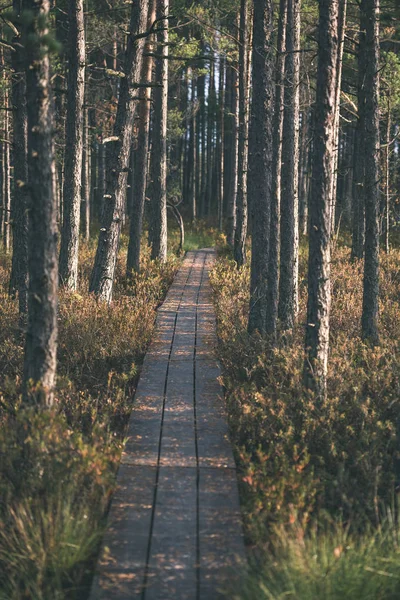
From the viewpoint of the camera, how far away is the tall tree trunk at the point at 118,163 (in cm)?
1212

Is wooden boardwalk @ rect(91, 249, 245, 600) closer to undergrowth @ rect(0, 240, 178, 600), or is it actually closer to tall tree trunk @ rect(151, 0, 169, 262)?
undergrowth @ rect(0, 240, 178, 600)

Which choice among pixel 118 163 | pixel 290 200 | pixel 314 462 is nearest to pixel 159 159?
pixel 118 163

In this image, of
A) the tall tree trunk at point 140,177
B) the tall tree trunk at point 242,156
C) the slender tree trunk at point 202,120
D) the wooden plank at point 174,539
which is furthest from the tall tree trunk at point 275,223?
the slender tree trunk at point 202,120

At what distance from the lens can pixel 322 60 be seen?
7.13 metres

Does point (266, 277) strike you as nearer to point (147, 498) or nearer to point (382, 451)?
point (382, 451)

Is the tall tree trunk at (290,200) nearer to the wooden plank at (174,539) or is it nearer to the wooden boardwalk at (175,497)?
the wooden boardwalk at (175,497)

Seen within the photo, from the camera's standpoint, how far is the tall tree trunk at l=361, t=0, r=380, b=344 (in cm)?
1002

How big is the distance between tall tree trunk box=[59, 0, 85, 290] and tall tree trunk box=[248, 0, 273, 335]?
15.2 ft

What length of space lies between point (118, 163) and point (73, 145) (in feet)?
5.35

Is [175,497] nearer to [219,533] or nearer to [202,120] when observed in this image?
[219,533]

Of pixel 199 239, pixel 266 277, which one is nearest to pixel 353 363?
pixel 266 277

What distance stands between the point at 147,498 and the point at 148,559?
86cm

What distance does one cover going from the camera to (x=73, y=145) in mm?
13281

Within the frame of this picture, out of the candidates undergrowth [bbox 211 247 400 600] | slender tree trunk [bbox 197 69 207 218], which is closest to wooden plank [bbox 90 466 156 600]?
undergrowth [bbox 211 247 400 600]
